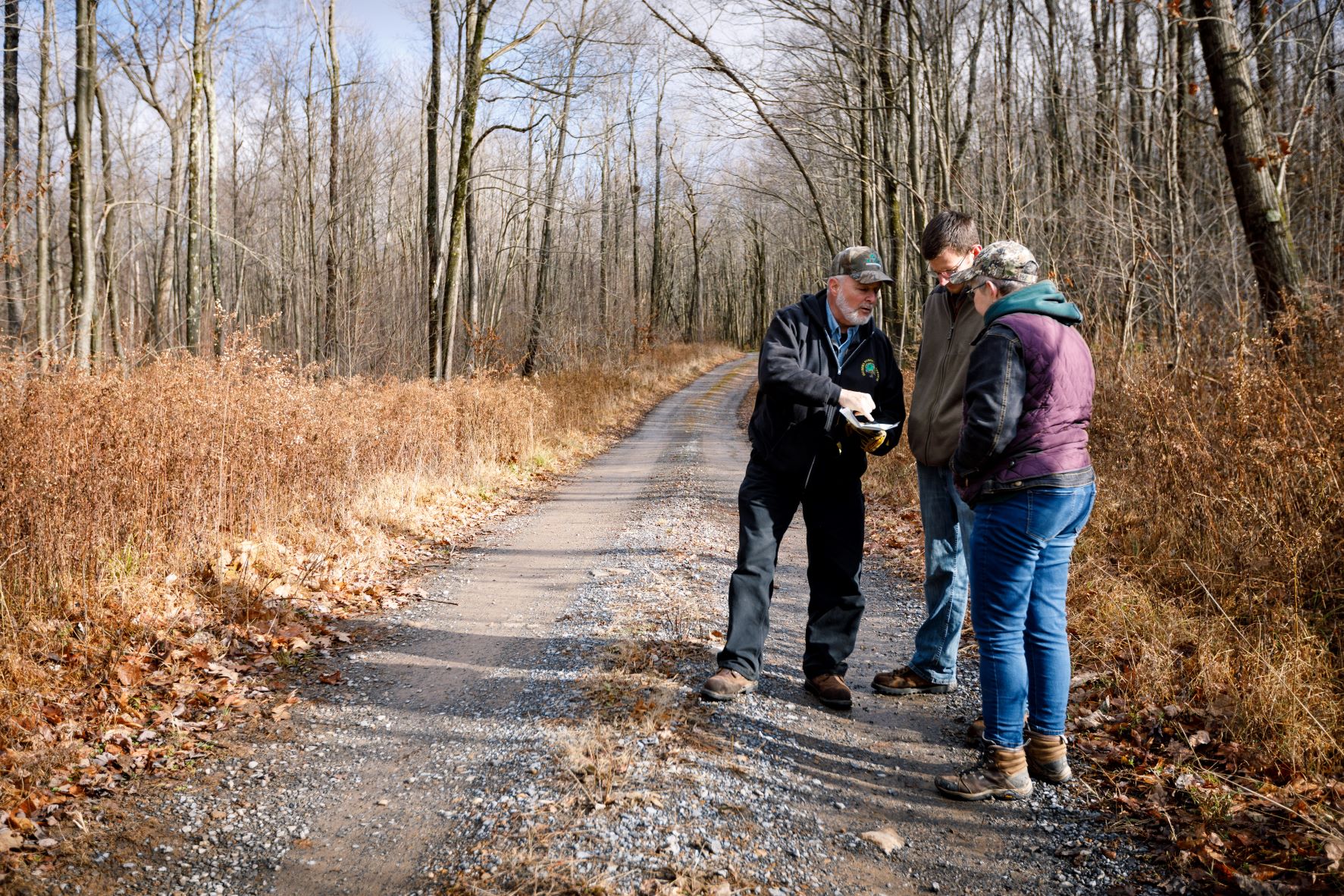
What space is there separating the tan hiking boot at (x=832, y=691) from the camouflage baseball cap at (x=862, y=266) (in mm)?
1964

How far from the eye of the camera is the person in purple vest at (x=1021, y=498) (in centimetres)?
296

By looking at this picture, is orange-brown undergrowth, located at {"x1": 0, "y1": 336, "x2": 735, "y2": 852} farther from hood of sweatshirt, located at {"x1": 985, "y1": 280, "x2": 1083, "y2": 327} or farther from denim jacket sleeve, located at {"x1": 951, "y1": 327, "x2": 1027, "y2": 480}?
hood of sweatshirt, located at {"x1": 985, "y1": 280, "x2": 1083, "y2": 327}

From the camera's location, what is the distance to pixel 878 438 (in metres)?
3.56

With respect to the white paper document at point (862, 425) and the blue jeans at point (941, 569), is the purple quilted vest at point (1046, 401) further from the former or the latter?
the blue jeans at point (941, 569)

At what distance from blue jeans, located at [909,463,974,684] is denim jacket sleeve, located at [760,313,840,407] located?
0.66 m

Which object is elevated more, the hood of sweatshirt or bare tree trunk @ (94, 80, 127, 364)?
bare tree trunk @ (94, 80, 127, 364)

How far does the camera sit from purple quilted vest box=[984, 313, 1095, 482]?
294 cm

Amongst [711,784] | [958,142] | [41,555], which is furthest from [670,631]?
[958,142]

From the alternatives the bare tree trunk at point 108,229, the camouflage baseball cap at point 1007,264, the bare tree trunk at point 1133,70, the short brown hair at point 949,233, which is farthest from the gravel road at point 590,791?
the bare tree trunk at point 1133,70

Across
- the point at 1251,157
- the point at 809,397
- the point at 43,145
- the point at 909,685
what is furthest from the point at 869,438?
the point at 43,145

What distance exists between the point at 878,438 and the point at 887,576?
319 centimetres

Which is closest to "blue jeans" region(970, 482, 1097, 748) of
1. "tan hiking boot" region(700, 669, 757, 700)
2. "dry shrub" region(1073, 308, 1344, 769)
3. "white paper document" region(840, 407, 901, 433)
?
"white paper document" region(840, 407, 901, 433)

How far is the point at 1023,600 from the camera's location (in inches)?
120

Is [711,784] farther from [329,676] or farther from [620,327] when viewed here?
[620,327]
